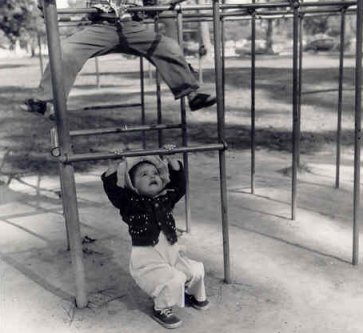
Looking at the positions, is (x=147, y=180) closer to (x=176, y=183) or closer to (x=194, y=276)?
(x=176, y=183)

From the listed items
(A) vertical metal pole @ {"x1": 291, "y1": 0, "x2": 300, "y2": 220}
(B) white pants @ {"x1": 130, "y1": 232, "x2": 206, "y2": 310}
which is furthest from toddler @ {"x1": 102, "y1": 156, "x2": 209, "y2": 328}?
(A) vertical metal pole @ {"x1": 291, "y1": 0, "x2": 300, "y2": 220}

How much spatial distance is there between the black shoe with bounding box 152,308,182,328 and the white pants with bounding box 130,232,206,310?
0.13 feet

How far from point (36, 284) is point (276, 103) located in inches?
321

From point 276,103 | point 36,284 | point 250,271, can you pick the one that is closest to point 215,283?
point 250,271

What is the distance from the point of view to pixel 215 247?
3971 mm

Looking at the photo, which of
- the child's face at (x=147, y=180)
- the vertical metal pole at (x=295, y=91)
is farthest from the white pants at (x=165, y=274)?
the vertical metal pole at (x=295, y=91)

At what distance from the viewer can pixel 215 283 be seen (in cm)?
338

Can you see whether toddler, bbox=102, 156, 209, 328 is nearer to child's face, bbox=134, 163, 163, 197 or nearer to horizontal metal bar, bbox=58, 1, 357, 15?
child's face, bbox=134, 163, 163, 197

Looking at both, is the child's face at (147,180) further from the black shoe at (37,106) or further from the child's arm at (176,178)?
the black shoe at (37,106)

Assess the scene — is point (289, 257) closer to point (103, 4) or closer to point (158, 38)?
point (158, 38)

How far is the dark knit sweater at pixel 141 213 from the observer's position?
2.98 metres

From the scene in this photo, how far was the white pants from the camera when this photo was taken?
9.43 ft

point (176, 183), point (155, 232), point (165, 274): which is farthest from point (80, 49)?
point (165, 274)

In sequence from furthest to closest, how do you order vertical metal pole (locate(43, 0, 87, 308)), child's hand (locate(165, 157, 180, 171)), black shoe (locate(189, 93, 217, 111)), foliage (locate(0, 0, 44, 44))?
foliage (locate(0, 0, 44, 44))
black shoe (locate(189, 93, 217, 111))
child's hand (locate(165, 157, 180, 171))
vertical metal pole (locate(43, 0, 87, 308))
